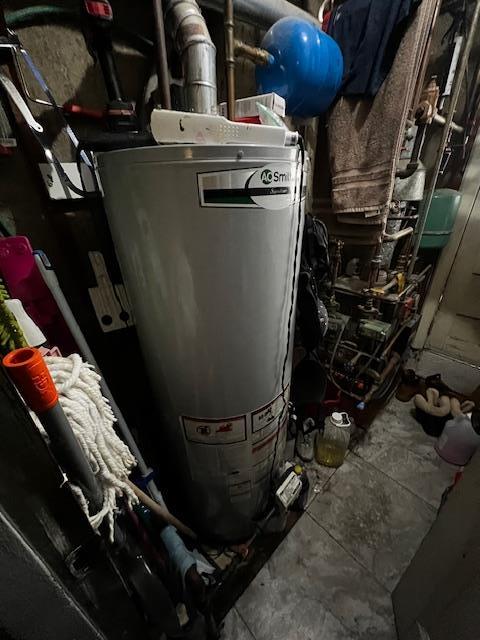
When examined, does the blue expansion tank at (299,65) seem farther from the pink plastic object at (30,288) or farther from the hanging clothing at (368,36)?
the pink plastic object at (30,288)

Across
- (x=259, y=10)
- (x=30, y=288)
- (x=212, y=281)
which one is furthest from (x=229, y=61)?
(x=30, y=288)

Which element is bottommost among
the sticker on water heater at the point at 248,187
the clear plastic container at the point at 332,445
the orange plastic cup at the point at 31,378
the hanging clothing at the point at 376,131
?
the clear plastic container at the point at 332,445

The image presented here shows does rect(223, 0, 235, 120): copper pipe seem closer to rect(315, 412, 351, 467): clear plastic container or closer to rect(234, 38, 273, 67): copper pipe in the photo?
rect(234, 38, 273, 67): copper pipe

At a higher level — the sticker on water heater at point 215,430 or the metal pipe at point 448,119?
the metal pipe at point 448,119

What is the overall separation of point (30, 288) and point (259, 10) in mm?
1176

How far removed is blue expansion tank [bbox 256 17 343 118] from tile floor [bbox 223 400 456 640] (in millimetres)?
1795

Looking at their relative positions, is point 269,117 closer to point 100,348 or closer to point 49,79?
point 49,79

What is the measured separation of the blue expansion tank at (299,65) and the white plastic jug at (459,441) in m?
1.82

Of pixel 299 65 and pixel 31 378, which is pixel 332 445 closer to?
pixel 31 378

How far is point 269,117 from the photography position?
60 cm

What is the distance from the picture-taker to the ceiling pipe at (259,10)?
0.79 m

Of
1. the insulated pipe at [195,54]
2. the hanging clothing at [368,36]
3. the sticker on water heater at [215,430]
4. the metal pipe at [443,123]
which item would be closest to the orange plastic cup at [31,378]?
the sticker on water heater at [215,430]

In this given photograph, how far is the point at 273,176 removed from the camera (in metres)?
0.52

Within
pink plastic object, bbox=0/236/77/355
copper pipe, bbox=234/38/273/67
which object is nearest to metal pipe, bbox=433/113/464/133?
copper pipe, bbox=234/38/273/67
